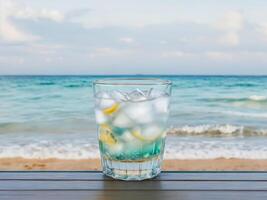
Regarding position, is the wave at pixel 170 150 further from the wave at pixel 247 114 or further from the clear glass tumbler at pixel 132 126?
the wave at pixel 247 114

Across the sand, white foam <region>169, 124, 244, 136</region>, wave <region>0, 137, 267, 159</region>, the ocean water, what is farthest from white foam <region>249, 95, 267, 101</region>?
the sand

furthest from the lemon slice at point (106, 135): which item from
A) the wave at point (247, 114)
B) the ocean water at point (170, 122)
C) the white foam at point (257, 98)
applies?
the white foam at point (257, 98)

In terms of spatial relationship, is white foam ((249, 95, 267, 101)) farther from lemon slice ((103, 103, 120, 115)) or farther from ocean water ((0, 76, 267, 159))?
lemon slice ((103, 103, 120, 115))

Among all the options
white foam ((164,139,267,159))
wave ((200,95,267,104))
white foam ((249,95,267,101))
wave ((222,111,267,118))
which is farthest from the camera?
white foam ((249,95,267,101))

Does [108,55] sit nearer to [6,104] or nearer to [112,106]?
[6,104]

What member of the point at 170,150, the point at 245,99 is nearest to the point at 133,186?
the point at 170,150
